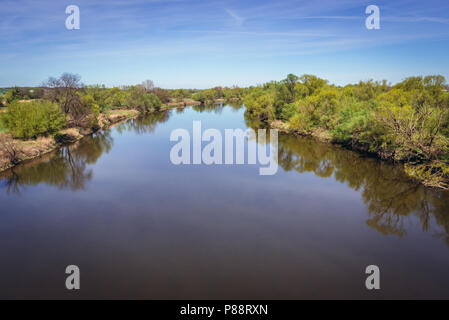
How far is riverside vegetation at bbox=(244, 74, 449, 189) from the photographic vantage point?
19903 millimetres

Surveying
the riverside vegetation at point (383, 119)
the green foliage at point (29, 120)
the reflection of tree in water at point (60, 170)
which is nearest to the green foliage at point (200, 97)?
the riverside vegetation at point (383, 119)

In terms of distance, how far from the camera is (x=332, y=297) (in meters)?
9.60

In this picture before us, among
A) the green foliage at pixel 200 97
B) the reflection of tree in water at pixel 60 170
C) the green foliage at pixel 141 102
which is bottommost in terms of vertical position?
the reflection of tree in water at pixel 60 170

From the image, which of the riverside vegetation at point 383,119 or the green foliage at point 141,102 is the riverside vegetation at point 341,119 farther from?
the green foliage at point 141,102

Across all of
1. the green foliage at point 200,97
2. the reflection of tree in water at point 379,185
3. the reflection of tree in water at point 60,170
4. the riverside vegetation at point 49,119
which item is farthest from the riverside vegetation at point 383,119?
the green foliage at point 200,97

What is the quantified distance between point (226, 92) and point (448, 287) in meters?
149

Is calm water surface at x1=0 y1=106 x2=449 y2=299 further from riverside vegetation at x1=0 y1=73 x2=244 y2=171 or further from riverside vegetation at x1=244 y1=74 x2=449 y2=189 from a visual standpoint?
riverside vegetation at x1=0 y1=73 x2=244 y2=171

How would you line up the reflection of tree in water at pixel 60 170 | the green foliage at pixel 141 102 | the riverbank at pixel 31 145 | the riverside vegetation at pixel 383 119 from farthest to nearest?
the green foliage at pixel 141 102 → the riverbank at pixel 31 145 → the reflection of tree in water at pixel 60 170 → the riverside vegetation at pixel 383 119

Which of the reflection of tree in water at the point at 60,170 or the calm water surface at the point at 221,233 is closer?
the calm water surface at the point at 221,233

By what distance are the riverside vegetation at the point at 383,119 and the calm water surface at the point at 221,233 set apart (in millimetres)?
2448

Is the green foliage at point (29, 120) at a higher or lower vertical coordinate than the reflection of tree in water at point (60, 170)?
higher

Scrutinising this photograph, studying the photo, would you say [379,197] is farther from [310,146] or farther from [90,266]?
[90,266]

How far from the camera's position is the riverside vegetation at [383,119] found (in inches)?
784

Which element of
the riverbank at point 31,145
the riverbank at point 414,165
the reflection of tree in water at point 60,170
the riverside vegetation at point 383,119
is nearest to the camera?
the riverbank at point 414,165
